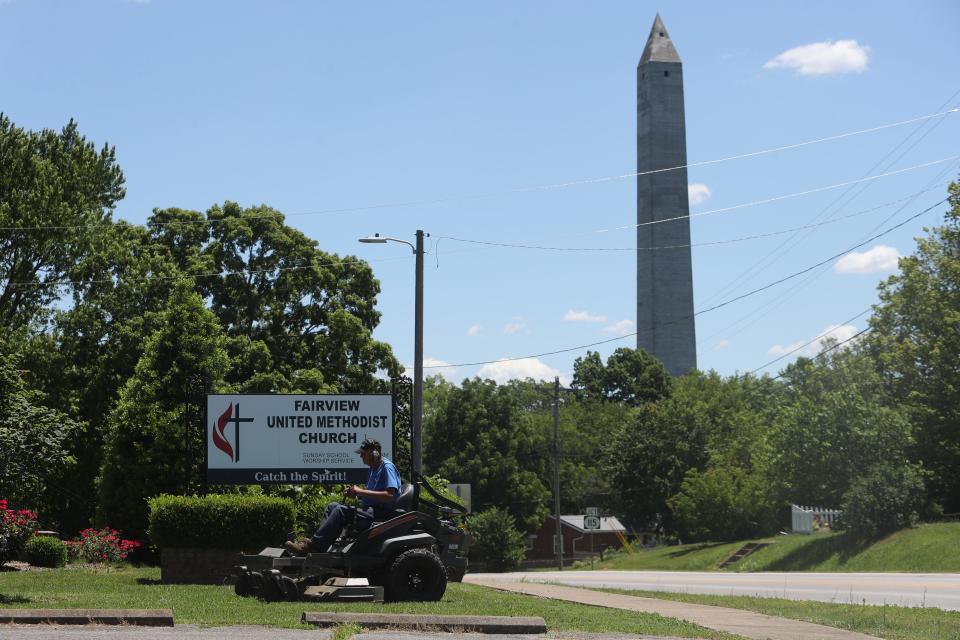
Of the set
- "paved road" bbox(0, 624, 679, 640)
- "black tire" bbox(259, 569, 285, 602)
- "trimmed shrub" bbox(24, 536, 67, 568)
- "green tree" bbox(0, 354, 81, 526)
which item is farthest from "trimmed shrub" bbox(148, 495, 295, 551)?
"paved road" bbox(0, 624, 679, 640)

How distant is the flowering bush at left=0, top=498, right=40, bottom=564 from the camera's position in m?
20.8

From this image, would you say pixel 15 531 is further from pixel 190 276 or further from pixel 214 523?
pixel 190 276

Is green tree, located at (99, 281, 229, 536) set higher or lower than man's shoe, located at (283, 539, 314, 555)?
higher

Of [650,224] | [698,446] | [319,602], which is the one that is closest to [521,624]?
[319,602]

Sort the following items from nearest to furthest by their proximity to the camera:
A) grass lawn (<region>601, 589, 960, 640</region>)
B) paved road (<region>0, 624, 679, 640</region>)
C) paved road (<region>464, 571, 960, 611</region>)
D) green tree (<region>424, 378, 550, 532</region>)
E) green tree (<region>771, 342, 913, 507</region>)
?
paved road (<region>0, 624, 679, 640</region>) < grass lawn (<region>601, 589, 960, 640</region>) < paved road (<region>464, 571, 960, 611</region>) < green tree (<region>771, 342, 913, 507</region>) < green tree (<region>424, 378, 550, 532</region>)

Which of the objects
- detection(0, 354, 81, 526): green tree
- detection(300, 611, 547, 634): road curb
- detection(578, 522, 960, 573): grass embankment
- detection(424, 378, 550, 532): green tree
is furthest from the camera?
detection(424, 378, 550, 532): green tree

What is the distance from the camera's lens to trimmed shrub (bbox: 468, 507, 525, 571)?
64500 mm

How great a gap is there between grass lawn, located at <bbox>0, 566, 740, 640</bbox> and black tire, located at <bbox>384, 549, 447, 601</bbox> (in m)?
0.24

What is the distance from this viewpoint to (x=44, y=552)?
24203 millimetres

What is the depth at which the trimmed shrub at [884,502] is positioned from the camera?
1642 inches

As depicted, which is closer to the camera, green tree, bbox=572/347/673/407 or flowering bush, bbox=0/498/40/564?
flowering bush, bbox=0/498/40/564

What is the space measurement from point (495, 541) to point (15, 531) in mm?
45600

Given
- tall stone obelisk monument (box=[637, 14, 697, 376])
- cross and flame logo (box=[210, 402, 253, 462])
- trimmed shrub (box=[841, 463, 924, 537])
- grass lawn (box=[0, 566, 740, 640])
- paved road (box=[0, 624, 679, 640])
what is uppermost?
tall stone obelisk monument (box=[637, 14, 697, 376])

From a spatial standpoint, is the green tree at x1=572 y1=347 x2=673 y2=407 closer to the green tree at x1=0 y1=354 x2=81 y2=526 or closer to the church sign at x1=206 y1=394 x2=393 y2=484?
the church sign at x1=206 y1=394 x2=393 y2=484
